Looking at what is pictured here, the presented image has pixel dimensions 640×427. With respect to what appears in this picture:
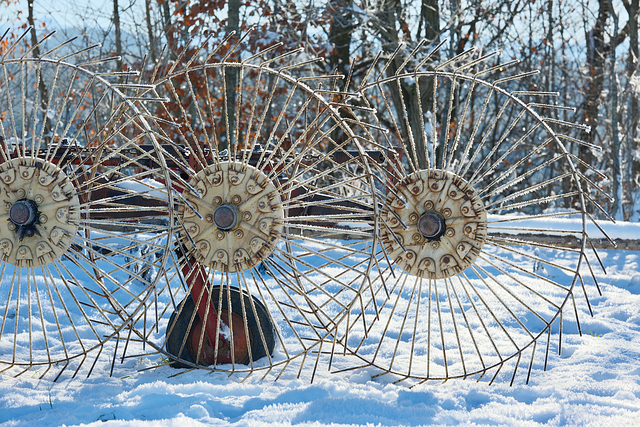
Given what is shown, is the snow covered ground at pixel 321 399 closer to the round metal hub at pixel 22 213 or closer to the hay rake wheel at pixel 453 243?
the hay rake wheel at pixel 453 243

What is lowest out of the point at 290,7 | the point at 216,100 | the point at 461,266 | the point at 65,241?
the point at 461,266

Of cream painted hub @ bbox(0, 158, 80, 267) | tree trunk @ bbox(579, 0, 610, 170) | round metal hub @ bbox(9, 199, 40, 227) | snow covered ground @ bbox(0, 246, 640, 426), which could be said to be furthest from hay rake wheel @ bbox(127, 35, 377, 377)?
tree trunk @ bbox(579, 0, 610, 170)

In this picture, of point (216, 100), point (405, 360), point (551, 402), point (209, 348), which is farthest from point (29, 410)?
point (216, 100)

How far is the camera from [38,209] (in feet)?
9.94

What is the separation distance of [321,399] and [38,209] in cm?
Answer: 167

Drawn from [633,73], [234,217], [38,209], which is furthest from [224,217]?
[633,73]

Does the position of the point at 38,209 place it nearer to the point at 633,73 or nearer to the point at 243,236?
the point at 243,236

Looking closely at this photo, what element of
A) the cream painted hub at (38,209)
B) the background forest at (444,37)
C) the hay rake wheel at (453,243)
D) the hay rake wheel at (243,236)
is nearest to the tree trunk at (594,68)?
the background forest at (444,37)

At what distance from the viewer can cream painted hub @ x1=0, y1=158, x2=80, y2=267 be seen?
3.02 meters

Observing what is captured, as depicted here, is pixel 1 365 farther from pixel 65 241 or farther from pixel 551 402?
pixel 551 402

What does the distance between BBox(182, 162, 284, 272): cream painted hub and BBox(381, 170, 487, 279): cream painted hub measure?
0.65 m

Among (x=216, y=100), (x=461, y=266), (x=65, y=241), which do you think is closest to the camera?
(x=65, y=241)

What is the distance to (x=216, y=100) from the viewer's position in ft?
39.2

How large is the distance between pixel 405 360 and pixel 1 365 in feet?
7.47
